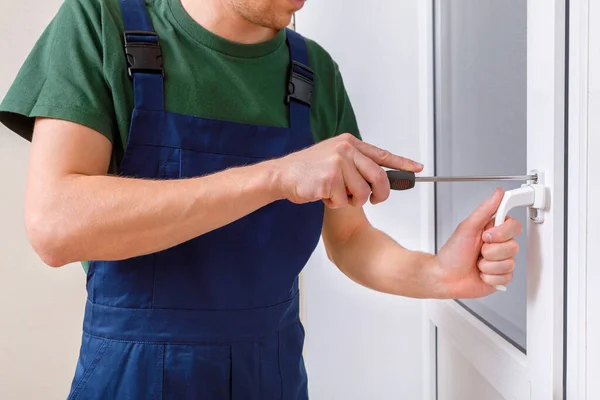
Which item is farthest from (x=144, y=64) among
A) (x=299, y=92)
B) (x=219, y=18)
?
(x=299, y=92)

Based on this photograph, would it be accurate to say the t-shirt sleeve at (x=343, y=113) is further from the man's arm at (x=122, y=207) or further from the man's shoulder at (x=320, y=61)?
the man's arm at (x=122, y=207)

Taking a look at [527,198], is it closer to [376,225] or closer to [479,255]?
[479,255]

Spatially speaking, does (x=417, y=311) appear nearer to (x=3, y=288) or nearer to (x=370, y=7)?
(x=370, y=7)

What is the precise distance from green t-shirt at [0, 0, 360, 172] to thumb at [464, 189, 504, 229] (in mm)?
322

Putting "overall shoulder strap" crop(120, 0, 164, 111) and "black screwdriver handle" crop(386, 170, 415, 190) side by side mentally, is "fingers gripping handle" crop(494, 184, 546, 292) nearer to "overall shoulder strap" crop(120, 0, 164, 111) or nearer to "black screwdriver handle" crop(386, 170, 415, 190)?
"black screwdriver handle" crop(386, 170, 415, 190)

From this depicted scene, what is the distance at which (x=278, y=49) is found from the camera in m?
0.92

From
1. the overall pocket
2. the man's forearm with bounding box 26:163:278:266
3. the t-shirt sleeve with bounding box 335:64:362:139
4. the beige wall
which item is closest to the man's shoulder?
the t-shirt sleeve with bounding box 335:64:362:139

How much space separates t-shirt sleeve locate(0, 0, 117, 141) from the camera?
2.23ft

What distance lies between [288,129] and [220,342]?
34cm

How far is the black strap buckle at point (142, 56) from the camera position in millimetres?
735

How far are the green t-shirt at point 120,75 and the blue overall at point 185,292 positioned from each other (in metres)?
0.02

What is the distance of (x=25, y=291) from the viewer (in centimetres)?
136

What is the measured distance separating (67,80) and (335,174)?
0.37 meters

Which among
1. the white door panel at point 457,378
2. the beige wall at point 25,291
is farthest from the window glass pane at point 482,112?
the beige wall at point 25,291
